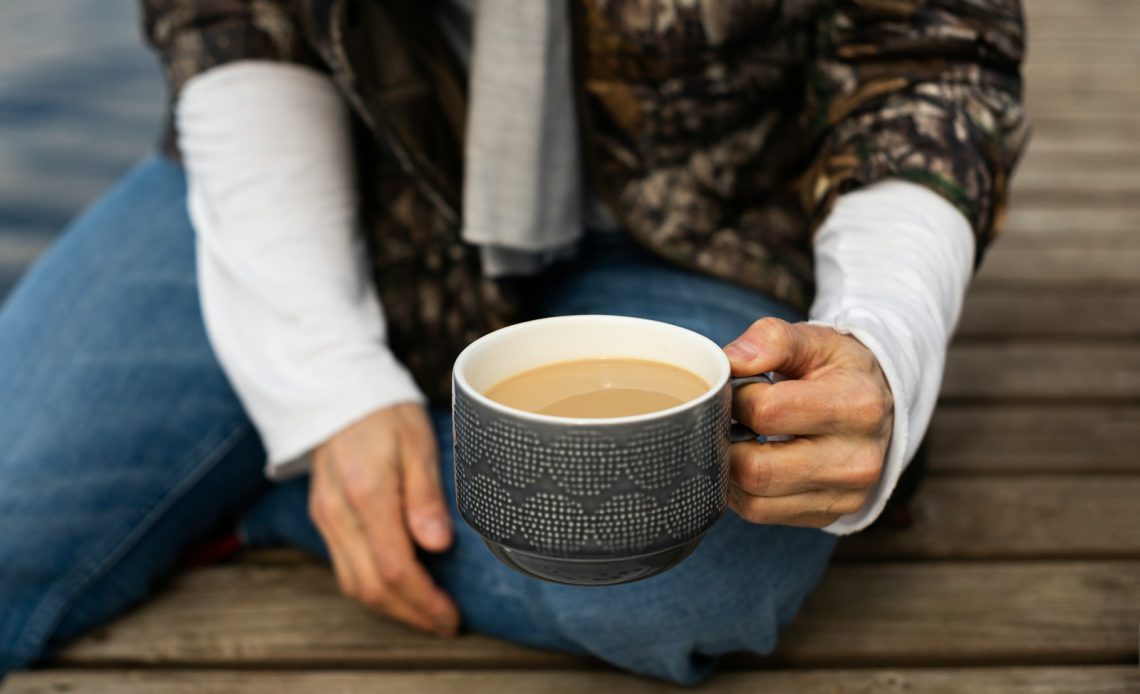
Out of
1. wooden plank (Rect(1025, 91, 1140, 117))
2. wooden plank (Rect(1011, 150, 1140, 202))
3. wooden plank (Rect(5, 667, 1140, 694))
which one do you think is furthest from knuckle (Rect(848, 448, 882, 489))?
wooden plank (Rect(1025, 91, 1140, 117))

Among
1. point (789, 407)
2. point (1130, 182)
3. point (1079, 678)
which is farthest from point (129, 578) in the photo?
point (1130, 182)

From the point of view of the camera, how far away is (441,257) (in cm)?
117

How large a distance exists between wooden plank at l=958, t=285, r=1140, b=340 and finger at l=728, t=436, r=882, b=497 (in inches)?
41.3

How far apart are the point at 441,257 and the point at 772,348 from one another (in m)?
0.59

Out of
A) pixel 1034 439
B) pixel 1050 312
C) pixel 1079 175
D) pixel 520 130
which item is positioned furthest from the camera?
pixel 1079 175

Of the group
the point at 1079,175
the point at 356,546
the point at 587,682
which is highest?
the point at 356,546

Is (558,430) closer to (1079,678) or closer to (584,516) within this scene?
(584,516)

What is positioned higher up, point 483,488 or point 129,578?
point 483,488

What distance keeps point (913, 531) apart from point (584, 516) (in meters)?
0.70

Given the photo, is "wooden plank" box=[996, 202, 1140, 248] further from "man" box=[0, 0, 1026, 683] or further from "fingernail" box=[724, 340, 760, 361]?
"fingernail" box=[724, 340, 760, 361]

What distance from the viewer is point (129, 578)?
109cm

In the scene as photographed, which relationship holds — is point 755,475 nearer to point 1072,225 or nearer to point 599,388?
point 599,388

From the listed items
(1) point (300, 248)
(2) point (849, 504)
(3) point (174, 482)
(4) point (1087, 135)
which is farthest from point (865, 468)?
(4) point (1087, 135)

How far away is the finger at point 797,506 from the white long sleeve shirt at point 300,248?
18 cm
